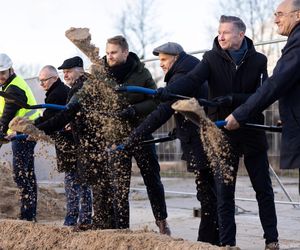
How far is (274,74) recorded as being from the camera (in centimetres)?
510

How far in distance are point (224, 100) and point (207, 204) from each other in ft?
3.71

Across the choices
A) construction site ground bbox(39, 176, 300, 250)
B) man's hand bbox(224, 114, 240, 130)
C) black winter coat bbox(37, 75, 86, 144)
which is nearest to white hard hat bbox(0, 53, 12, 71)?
black winter coat bbox(37, 75, 86, 144)

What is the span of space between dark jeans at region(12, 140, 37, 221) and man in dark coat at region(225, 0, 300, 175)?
138 inches

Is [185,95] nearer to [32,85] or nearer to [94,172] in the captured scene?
[94,172]

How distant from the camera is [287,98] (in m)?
5.16

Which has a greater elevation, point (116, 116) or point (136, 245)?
point (116, 116)

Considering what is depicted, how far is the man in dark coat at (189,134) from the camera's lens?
6.23 metres

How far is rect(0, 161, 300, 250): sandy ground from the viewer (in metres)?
5.84

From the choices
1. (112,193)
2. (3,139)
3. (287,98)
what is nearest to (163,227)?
(112,193)

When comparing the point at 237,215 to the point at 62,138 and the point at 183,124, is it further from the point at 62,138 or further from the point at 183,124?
the point at 183,124

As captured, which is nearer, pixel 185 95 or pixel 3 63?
pixel 185 95

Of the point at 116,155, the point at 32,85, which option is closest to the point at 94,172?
the point at 116,155

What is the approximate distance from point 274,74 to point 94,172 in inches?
95.6

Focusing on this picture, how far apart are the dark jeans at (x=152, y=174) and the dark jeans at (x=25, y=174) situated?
1613 mm
